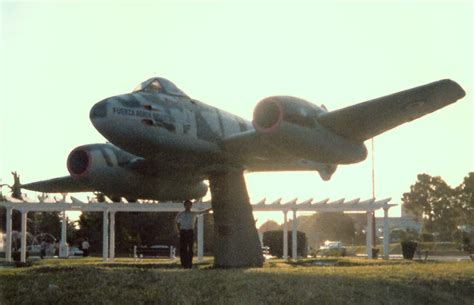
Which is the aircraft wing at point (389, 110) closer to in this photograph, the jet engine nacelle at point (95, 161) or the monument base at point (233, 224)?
the monument base at point (233, 224)

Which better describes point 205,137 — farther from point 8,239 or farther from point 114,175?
point 8,239

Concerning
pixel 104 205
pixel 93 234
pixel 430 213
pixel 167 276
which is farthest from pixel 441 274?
pixel 430 213

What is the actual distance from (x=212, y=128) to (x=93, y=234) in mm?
45573

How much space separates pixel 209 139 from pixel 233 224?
2.31 m

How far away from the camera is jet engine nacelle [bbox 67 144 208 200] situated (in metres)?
19.0

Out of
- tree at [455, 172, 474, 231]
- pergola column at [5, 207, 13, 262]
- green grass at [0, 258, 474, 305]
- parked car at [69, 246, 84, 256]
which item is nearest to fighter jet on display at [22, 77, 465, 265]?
green grass at [0, 258, 474, 305]

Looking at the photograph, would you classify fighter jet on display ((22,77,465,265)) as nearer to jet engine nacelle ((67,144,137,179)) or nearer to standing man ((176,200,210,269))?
jet engine nacelle ((67,144,137,179))

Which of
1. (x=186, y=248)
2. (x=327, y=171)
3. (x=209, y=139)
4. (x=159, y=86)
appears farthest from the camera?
(x=327, y=171)

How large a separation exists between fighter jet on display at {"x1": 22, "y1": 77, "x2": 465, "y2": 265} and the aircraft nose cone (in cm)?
2

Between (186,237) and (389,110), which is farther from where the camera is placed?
(186,237)

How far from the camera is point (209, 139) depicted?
704 inches

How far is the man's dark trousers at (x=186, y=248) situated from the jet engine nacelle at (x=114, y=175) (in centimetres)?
228

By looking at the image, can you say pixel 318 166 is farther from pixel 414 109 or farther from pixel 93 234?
pixel 93 234

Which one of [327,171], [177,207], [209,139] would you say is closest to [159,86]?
[209,139]
